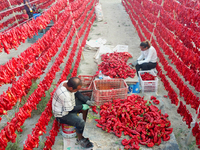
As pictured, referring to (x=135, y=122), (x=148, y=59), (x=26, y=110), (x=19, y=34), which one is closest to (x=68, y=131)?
(x=26, y=110)

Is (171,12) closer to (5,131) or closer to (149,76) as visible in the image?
(149,76)

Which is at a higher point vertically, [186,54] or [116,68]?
[186,54]

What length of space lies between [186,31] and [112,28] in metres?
8.27

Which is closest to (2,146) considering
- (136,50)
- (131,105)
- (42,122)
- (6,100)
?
(6,100)

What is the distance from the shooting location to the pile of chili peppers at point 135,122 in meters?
3.23

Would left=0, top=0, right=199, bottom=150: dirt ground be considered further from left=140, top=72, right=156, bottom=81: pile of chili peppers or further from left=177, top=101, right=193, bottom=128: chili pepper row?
left=140, top=72, right=156, bottom=81: pile of chili peppers

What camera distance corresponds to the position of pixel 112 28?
12234 millimetres

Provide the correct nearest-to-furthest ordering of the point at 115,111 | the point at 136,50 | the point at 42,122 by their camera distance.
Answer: the point at 42,122
the point at 115,111
the point at 136,50

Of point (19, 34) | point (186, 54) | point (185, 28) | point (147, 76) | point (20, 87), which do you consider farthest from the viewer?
point (147, 76)

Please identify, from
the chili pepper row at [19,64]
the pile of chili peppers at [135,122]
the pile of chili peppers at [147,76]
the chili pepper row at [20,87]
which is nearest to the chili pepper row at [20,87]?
the chili pepper row at [20,87]

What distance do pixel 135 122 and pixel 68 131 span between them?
1.73m

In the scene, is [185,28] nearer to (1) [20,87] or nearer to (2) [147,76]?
(2) [147,76]

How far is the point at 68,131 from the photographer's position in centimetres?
402

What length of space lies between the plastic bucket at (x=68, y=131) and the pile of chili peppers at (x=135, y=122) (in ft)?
2.66
